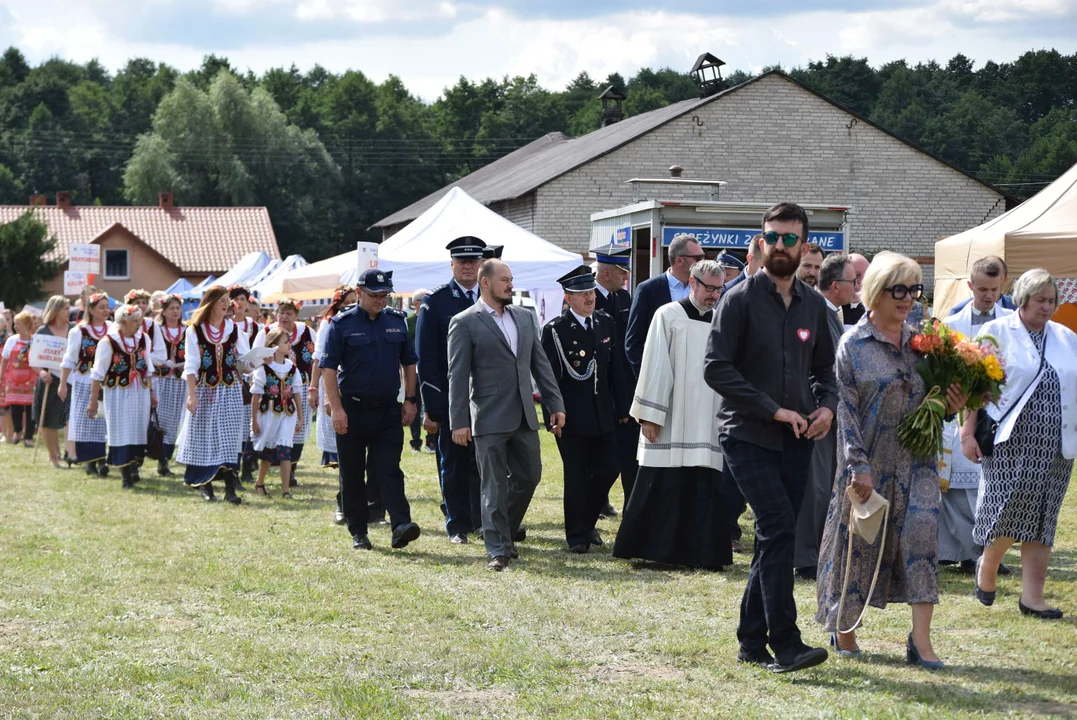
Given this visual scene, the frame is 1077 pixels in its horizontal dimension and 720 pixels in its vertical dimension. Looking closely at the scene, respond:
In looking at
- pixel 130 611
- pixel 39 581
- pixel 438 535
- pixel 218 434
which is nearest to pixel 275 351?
pixel 218 434

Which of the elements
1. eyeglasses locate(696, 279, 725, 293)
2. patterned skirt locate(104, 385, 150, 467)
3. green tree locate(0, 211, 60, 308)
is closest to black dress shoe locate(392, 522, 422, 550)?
eyeglasses locate(696, 279, 725, 293)

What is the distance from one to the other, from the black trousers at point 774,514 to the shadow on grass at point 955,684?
288 mm

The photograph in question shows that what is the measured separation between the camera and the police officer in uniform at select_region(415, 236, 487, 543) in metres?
10.1

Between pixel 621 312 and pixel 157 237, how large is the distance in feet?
210

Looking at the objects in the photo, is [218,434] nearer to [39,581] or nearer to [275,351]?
[275,351]

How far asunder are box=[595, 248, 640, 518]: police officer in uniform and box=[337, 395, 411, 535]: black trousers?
181cm

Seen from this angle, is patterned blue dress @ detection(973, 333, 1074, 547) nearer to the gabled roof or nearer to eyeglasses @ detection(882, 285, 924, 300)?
eyeglasses @ detection(882, 285, 924, 300)

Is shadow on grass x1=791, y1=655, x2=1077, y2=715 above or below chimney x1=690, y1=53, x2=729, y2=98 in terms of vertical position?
below

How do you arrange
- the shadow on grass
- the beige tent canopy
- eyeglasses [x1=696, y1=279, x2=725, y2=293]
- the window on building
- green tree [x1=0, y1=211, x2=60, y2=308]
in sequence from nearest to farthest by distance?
1. the shadow on grass
2. eyeglasses [x1=696, y1=279, x2=725, y2=293]
3. the beige tent canopy
4. green tree [x1=0, y1=211, x2=60, y2=308]
5. the window on building

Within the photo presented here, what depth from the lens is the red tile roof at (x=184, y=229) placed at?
69938 millimetres

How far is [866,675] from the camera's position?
6.07 metres

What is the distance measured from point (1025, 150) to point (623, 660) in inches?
2678

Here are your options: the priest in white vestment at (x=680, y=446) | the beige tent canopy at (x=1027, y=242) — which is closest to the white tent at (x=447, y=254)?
the beige tent canopy at (x=1027, y=242)

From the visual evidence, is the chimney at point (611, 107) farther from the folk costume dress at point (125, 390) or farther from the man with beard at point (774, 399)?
the man with beard at point (774, 399)
